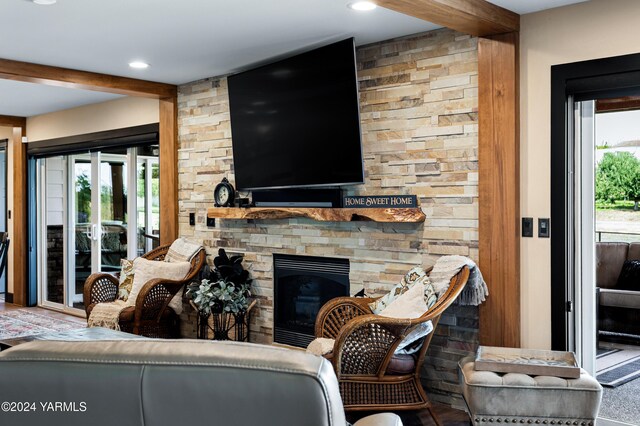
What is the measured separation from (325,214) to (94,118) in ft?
12.2

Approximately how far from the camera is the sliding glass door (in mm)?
6836

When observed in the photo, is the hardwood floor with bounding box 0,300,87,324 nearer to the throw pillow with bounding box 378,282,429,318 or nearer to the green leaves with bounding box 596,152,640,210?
the throw pillow with bounding box 378,282,429,318

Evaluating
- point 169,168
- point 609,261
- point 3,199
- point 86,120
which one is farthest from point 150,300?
point 3,199

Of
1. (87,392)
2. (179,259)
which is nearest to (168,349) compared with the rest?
(87,392)

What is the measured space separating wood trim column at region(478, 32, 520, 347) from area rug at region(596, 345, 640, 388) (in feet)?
2.90

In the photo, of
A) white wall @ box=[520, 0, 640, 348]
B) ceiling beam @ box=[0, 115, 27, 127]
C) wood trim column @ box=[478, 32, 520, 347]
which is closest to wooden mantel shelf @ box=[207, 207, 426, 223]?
wood trim column @ box=[478, 32, 520, 347]

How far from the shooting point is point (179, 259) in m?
5.43

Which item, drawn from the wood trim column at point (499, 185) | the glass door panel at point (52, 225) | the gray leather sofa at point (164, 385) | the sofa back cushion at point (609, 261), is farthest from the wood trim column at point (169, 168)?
the gray leather sofa at point (164, 385)

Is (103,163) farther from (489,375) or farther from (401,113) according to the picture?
(489,375)

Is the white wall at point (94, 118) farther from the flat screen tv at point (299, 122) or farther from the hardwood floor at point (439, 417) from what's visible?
the hardwood floor at point (439, 417)

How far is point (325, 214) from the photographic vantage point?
4.36m

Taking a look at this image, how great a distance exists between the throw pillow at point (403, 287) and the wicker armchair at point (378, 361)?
264 millimetres

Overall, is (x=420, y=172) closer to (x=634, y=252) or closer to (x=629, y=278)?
(x=634, y=252)

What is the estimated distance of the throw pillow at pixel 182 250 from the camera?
17.7 feet
